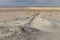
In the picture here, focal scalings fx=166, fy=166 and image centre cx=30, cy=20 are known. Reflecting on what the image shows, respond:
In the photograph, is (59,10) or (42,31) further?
(59,10)

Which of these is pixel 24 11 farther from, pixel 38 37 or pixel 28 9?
pixel 38 37

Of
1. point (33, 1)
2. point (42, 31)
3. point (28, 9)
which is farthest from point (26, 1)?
point (42, 31)

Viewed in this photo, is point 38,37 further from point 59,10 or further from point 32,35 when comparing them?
point 59,10

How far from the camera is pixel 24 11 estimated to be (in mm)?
1915

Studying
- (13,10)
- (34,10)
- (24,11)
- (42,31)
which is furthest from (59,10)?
(42,31)

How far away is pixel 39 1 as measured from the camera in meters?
2.26

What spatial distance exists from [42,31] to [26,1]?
1141 mm

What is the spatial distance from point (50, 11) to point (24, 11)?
0.98 feet

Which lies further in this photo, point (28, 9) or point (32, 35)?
point (28, 9)

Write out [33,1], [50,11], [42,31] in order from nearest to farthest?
[42,31] → [50,11] → [33,1]

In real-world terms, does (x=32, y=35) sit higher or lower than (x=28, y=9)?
higher

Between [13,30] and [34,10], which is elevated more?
[13,30]

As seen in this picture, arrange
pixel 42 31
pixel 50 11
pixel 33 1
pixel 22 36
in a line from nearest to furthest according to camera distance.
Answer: pixel 22 36
pixel 42 31
pixel 50 11
pixel 33 1

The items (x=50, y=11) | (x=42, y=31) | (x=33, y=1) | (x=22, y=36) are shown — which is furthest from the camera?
(x=33, y=1)
